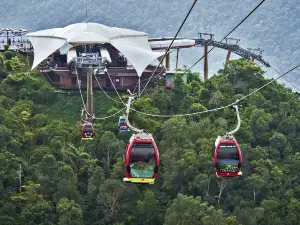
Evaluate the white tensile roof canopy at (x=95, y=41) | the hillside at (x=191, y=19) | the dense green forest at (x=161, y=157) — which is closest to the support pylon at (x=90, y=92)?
the dense green forest at (x=161, y=157)

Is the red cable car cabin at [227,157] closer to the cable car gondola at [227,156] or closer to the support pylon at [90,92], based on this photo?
the cable car gondola at [227,156]

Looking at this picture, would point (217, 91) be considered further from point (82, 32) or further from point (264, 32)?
point (264, 32)

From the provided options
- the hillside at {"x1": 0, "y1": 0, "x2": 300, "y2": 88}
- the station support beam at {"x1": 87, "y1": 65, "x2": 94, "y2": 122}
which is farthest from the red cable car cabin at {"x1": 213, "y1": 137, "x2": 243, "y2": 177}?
the hillside at {"x1": 0, "y1": 0, "x2": 300, "y2": 88}

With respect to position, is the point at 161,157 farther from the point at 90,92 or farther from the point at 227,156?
the point at 227,156

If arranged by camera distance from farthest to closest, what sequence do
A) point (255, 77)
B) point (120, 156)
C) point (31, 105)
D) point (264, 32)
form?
point (264, 32)
point (255, 77)
point (31, 105)
point (120, 156)

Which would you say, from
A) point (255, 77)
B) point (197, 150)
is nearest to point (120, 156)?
point (197, 150)

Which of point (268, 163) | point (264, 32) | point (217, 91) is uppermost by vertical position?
point (264, 32)

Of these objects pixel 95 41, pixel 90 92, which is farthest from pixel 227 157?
pixel 95 41
